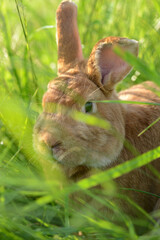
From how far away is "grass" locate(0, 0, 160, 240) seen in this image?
5.82ft

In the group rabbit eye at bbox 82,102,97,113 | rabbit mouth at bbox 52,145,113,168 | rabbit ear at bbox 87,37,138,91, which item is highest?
rabbit ear at bbox 87,37,138,91

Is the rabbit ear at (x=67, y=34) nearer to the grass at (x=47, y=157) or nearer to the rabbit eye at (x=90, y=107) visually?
the grass at (x=47, y=157)

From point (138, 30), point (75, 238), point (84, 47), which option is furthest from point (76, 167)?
point (138, 30)

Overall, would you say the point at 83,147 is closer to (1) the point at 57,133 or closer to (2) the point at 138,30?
(1) the point at 57,133

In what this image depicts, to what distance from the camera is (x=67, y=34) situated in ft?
9.62

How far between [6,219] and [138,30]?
252cm

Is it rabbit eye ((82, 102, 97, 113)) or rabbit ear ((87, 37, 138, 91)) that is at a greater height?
rabbit ear ((87, 37, 138, 91))

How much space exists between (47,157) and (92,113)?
0.43 meters

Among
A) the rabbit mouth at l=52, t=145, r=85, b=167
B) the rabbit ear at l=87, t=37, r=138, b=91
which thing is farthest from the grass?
the rabbit ear at l=87, t=37, r=138, b=91

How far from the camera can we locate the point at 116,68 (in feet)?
8.66

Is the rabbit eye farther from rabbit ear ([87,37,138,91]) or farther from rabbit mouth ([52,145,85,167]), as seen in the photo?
rabbit mouth ([52,145,85,167])

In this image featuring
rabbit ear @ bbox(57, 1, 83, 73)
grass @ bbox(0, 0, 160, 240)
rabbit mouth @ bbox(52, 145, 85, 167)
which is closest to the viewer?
grass @ bbox(0, 0, 160, 240)

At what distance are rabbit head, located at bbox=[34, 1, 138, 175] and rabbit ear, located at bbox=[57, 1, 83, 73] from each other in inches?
3.4

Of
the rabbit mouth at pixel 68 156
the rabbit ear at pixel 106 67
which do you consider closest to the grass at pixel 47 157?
the rabbit mouth at pixel 68 156
